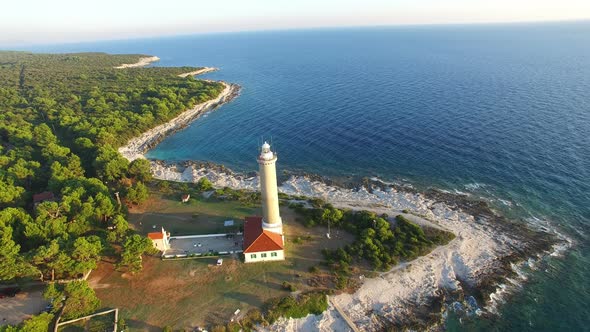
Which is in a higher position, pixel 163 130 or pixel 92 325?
pixel 163 130

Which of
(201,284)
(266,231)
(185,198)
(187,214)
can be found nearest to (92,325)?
(201,284)

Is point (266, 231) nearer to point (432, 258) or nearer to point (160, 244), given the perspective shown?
point (160, 244)

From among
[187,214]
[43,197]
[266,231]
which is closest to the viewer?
[266,231]

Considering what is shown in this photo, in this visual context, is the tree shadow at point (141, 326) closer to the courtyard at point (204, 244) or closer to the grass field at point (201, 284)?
the grass field at point (201, 284)

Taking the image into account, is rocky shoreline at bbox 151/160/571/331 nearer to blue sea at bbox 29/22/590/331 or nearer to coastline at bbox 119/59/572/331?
coastline at bbox 119/59/572/331

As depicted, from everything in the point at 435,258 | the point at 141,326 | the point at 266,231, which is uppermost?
the point at 266,231

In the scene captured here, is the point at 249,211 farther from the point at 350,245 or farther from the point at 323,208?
the point at 350,245

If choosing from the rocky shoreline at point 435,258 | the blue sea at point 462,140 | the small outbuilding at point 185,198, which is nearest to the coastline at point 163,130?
the blue sea at point 462,140
